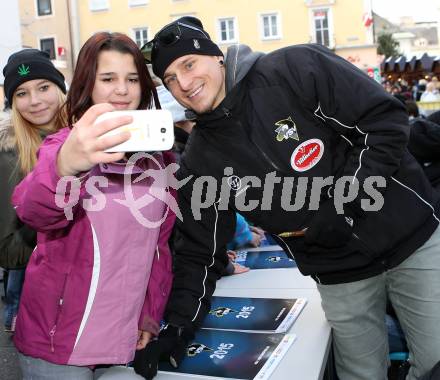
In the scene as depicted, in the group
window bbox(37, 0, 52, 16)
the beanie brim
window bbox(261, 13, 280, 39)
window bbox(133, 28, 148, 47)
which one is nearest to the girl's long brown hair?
the beanie brim

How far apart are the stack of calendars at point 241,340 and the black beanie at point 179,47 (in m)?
0.94

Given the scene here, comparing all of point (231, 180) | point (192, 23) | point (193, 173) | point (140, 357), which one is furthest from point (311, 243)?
point (192, 23)

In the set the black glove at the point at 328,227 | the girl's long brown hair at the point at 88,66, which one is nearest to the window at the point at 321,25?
the black glove at the point at 328,227

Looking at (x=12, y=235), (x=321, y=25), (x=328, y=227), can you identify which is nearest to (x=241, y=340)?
(x=328, y=227)

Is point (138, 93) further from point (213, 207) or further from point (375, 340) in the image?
point (375, 340)

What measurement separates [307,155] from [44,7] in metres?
28.1

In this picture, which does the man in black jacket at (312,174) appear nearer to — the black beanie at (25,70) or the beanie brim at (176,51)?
the beanie brim at (176,51)

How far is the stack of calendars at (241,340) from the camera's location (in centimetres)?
154

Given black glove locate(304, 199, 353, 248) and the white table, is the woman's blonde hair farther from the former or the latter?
black glove locate(304, 199, 353, 248)

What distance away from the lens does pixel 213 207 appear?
1829 mm

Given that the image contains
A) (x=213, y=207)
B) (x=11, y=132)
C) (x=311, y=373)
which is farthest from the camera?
(x=11, y=132)

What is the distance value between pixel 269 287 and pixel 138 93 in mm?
1180

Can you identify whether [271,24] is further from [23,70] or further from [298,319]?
[298,319]

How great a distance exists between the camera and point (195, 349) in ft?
5.55
